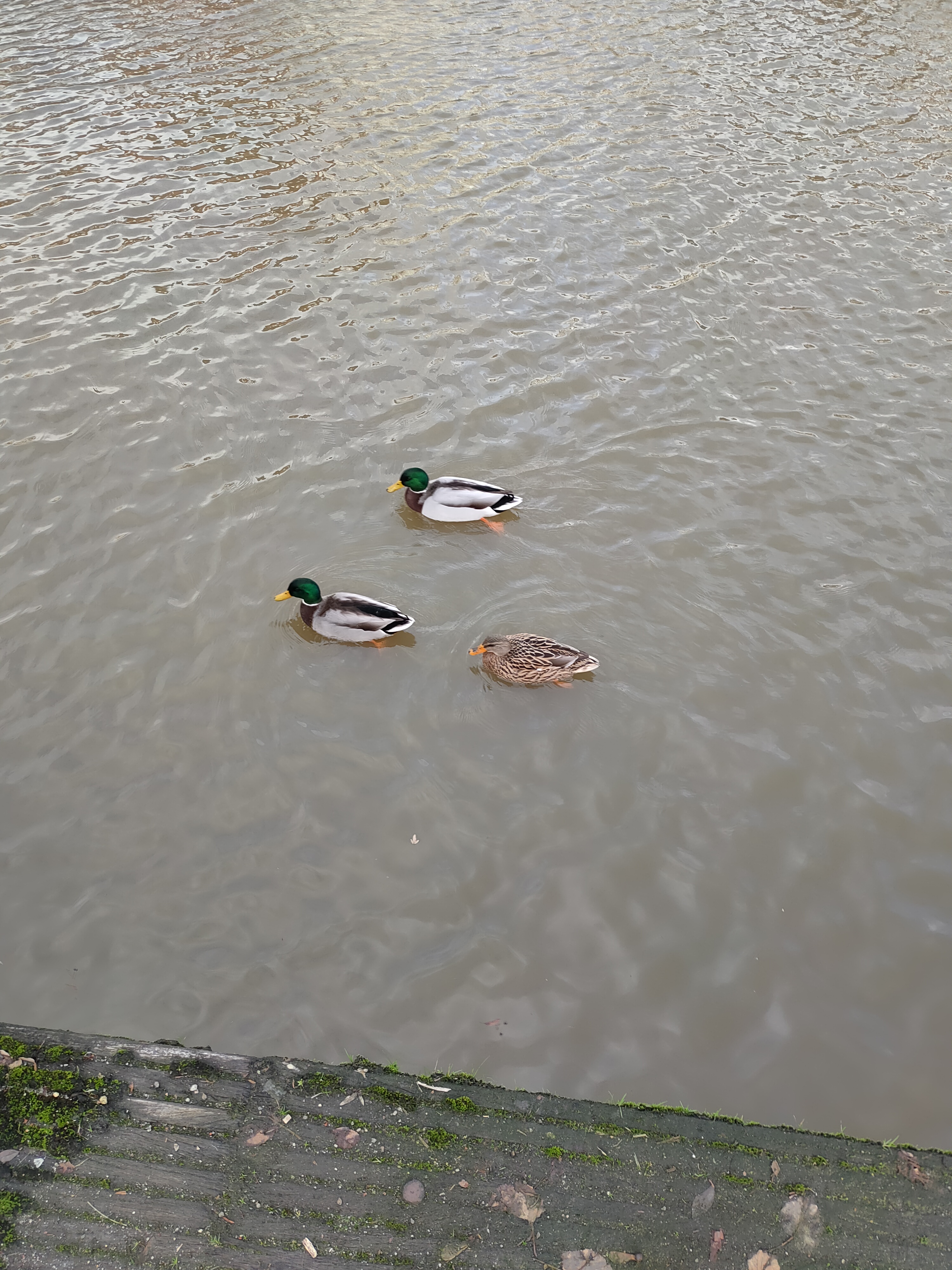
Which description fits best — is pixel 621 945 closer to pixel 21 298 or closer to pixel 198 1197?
pixel 198 1197

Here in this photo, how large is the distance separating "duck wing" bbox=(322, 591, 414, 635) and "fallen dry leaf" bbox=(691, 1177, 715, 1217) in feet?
12.1

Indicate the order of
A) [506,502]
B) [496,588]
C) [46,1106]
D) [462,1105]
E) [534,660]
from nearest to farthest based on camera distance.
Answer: [46,1106] → [462,1105] → [534,660] → [496,588] → [506,502]

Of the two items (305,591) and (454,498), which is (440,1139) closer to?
(305,591)

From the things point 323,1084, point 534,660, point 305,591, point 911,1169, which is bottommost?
point 911,1169

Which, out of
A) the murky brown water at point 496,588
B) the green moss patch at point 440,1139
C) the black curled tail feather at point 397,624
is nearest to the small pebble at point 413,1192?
the green moss patch at point 440,1139

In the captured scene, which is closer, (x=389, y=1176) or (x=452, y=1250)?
(x=452, y=1250)

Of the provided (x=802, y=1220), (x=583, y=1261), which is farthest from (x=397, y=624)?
(x=802, y=1220)

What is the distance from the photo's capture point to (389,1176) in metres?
3.23

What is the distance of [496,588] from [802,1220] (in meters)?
4.28

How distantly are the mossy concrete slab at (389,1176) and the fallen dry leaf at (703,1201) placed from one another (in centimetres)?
1

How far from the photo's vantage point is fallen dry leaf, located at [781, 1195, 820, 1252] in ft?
10.3

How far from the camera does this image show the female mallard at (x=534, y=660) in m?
5.48

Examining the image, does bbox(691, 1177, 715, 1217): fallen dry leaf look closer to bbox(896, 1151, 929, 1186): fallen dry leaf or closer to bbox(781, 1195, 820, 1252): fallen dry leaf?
bbox(781, 1195, 820, 1252): fallen dry leaf

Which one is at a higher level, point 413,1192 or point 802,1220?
point 413,1192
